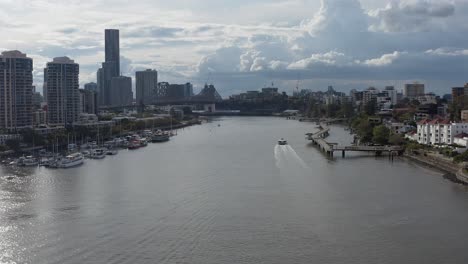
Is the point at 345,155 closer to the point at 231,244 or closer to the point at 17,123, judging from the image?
the point at 231,244

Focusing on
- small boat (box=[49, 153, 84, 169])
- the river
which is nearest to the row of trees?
the river

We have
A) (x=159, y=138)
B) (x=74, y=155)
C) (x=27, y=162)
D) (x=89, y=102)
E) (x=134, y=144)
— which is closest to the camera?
(x=27, y=162)

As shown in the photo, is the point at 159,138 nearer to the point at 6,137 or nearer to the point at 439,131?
the point at 6,137

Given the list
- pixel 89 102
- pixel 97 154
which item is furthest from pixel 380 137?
pixel 89 102

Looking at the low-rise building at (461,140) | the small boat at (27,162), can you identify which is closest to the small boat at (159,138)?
the small boat at (27,162)

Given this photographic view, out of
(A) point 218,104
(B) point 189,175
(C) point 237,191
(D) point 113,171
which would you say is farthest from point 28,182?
Answer: (A) point 218,104

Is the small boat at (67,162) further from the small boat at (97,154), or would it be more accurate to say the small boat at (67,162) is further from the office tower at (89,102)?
the office tower at (89,102)

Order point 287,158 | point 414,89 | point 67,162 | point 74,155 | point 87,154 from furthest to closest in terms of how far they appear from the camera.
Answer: point 414,89 → point 87,154 → point 287,158 → point 74,155 → point 67,162
